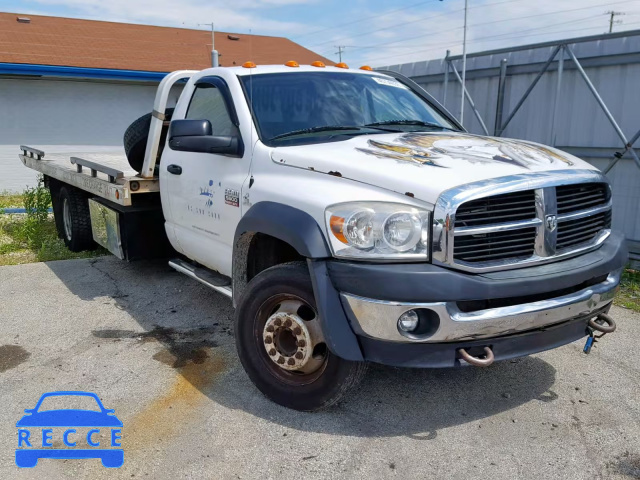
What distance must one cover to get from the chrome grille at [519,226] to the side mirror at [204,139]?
5.82 feet

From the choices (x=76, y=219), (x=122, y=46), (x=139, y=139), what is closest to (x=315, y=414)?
(x=139, y=139)

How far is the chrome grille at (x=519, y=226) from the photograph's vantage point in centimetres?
311

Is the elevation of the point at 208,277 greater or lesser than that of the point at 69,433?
greater

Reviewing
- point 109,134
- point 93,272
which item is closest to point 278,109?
point 93,272

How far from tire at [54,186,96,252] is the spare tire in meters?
1.95

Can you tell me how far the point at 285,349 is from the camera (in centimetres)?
364

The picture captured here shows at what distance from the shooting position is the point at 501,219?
3.20 m

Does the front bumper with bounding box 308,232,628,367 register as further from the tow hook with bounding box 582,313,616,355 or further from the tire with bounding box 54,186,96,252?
the tire with bounding box 54,186,96,252

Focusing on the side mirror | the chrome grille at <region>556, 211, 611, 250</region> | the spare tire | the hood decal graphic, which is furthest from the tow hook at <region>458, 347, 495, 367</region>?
the spare tire

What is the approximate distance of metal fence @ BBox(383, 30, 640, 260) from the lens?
734 centimetres

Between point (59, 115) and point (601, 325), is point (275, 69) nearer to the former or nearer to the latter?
point (601, 325)

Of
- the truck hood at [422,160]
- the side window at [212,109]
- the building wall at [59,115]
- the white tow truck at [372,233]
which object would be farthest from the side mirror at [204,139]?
the building wall at [59,115]

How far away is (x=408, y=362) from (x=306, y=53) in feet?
64.1

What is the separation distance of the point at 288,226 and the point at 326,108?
1392mm
